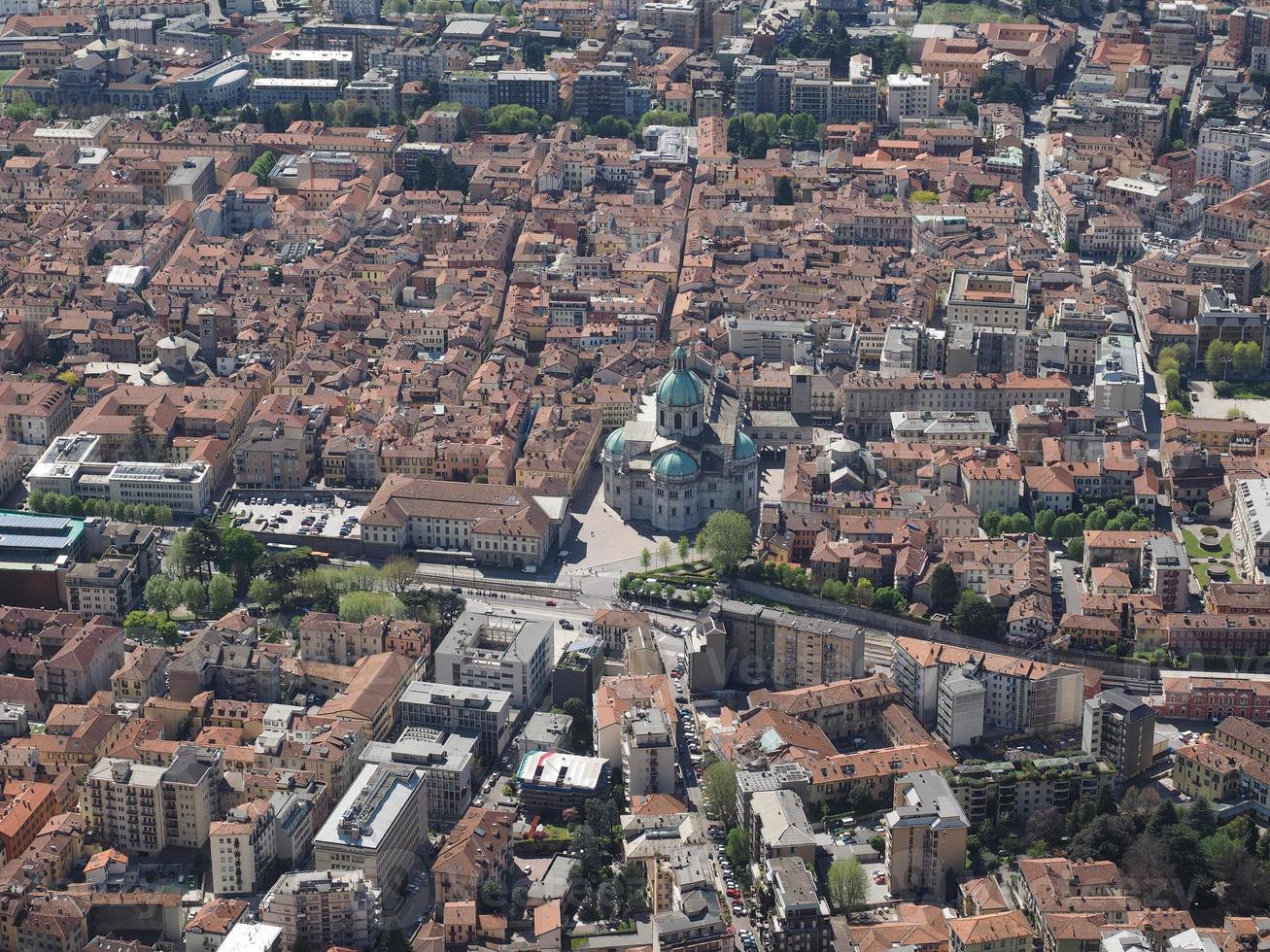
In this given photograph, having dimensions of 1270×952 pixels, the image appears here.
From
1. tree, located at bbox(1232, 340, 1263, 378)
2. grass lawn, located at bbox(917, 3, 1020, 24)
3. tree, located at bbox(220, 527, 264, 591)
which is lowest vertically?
tree, located at bbox(220, 527, 264, 591)

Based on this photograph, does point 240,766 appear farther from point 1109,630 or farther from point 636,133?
Answer: point 636,133

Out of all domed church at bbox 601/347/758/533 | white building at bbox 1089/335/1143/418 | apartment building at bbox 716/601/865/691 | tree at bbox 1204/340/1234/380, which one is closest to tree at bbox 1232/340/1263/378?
tree at bbox 1204/340/1234/380

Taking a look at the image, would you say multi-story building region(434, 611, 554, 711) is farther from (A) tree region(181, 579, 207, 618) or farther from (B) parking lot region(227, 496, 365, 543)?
(B) parking lot region(227, 496, 365, 543)

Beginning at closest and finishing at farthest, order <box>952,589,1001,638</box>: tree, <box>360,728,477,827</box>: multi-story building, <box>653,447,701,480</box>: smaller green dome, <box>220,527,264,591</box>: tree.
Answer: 1. <box>360,728,477,827</box>: multi-story building
2. <box>952,589,1001,638</box>: tree
3. <box>220,527,264,591</box>: tree
4. <box>653,447,701,480</box>: smaller green dome

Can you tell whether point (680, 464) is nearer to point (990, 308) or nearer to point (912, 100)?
point (990, 308)

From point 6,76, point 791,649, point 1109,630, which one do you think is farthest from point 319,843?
point 6,76

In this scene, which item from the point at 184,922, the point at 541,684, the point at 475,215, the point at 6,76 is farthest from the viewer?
the point at 6,76

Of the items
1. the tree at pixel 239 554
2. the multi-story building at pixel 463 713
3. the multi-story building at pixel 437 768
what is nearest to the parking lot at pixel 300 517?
the tree at pixel 239 554
